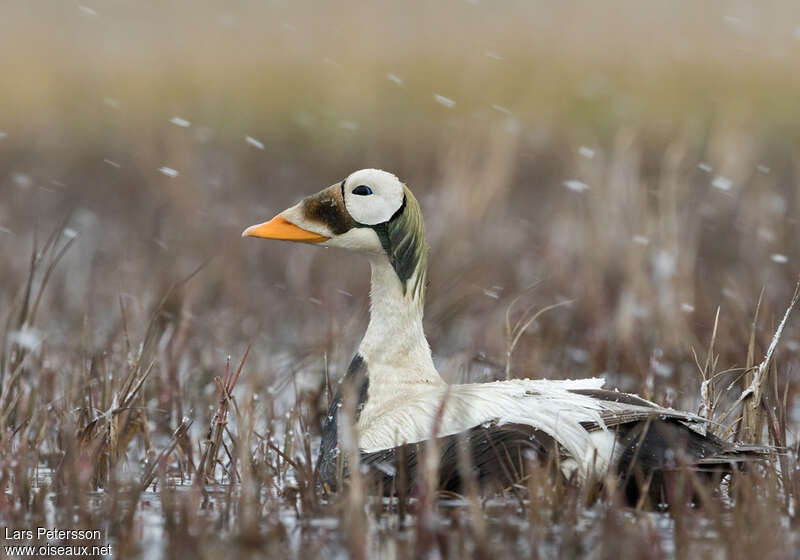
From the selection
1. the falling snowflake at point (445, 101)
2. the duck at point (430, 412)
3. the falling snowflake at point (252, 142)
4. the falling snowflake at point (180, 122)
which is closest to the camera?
the duck at point (430, 412)

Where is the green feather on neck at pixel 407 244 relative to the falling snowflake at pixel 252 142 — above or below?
below

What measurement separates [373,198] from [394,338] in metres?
Answer: 0.52

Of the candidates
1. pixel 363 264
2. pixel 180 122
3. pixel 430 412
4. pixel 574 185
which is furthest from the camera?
pixel 180 122

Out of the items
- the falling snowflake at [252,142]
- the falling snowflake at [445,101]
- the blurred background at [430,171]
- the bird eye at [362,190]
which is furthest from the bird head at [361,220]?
the falling snowflake at [445,101]

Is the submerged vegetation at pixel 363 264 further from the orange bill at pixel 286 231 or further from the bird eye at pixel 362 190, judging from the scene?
the bird eye at pixel 362 190

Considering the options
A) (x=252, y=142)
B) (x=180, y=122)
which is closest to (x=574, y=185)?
(x=252, y=142)

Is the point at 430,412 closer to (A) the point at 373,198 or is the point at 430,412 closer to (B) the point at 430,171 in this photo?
(A) the point at 373,198

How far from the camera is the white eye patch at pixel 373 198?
4.43 m

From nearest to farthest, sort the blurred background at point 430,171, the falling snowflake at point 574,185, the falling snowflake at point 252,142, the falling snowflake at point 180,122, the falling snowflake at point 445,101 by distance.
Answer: the blurred background at point 430,171, the falling snowflake at point 574,185, the falling snowflake at point 180,122, the falling snowflake at point 252,142, the falling snowflake at point 445,101

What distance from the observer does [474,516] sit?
3068 mm

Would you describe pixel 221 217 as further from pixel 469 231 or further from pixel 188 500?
pixel 188 500

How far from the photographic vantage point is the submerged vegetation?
3.55 m

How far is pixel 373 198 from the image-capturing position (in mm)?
4434

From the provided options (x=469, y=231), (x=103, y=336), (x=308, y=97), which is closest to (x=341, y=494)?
(x=103, y=336)
